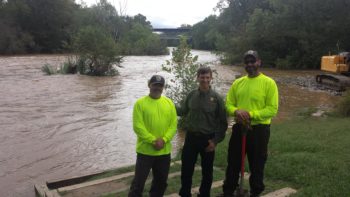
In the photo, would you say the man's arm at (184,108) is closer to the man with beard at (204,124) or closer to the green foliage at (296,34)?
the man with beard at (204,124)

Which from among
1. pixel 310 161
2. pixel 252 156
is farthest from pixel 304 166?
pixel 252 156

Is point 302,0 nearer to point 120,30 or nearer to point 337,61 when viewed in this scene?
point 337,61

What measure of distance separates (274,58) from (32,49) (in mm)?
40797

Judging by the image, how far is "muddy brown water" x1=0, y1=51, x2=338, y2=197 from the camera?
865 cm

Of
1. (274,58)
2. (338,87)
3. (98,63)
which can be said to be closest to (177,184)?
(338,87)

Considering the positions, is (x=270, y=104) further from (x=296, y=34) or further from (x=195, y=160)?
(x=296, y=34)

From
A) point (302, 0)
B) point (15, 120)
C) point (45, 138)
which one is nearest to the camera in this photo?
point (45, 138)

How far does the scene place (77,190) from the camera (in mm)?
6133

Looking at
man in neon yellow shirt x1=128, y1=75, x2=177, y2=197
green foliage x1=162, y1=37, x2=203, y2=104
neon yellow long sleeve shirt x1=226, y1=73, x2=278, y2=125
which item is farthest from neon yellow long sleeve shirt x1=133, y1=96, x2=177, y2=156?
green foliage x1=162, y1=37, x2=203, y2=104

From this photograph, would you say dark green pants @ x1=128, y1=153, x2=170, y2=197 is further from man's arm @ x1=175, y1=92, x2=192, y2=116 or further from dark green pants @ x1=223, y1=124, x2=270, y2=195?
dark green pants @ x1=223, y1=124, x2=270, y2=195

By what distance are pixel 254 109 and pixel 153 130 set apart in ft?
4.01

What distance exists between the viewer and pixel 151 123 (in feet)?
15.3

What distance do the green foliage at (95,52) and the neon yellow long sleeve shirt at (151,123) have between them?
2398cm

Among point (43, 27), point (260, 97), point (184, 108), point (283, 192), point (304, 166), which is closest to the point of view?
point (260, 97)
